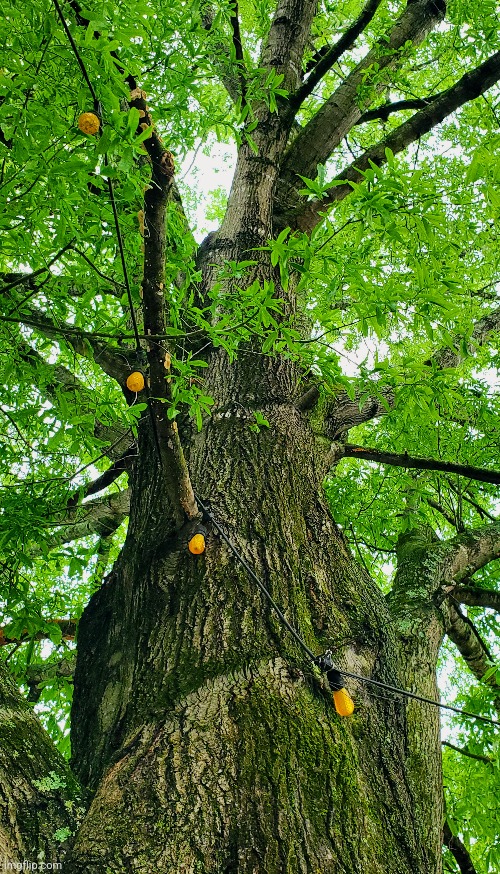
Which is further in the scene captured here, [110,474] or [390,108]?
[390,108]

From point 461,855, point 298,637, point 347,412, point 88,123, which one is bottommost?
point 461,855

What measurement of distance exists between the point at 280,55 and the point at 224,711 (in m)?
4.45

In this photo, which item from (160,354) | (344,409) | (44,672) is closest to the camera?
(160,354)

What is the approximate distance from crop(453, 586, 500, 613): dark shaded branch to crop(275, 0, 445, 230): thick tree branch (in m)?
2.47

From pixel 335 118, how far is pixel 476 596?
3249 mm

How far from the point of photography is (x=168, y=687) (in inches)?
82.4

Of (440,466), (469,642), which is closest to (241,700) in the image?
(440,466)

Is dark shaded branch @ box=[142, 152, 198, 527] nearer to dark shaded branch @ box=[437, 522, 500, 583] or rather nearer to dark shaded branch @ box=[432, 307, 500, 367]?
dark shaded branch @ box=[437, 522, 500, 583]

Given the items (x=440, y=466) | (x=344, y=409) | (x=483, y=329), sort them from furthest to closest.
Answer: (x=483, y=329), (x=344, y=409), (x=440, y=466)

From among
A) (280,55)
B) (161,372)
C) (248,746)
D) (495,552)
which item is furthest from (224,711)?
(280,55)

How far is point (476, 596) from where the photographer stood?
3.50 m

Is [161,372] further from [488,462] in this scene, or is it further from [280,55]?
[280,55]

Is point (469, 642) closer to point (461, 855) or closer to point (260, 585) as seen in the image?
point (461, 855)

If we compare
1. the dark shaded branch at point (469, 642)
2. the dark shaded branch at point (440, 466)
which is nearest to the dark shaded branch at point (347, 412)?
the dark shaded branch at point (440, 466)
